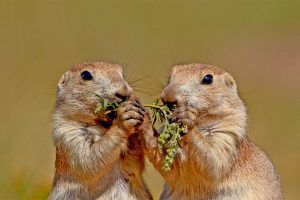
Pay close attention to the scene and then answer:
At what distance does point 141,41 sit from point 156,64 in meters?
3.71

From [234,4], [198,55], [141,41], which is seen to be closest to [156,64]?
[198,55]

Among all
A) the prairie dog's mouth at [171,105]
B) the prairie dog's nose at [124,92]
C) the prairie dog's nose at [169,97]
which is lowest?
the prairie dog's mouth at [171,105]

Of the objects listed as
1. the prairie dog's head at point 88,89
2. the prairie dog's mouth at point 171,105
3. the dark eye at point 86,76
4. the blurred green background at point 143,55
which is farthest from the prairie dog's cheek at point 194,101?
the blurred green background at point 143,55

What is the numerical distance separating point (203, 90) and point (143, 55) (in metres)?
14.0

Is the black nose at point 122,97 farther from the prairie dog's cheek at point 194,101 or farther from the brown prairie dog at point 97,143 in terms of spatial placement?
the prairie dog's cheek at point 194,101

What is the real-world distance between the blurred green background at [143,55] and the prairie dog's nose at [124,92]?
2663 millimetres

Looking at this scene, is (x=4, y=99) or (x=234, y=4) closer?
(x=4, y=99)

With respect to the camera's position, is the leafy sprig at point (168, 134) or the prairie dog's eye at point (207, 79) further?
the prairie dog's eye at point (207, 79)

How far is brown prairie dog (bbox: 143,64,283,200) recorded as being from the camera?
9695mm

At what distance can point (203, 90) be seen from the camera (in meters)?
9.90

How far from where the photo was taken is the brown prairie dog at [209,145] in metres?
9.70

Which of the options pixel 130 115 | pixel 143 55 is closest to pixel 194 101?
pixel 130 115

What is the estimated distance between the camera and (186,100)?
967cm

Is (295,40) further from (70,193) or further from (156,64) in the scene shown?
(70,193)
